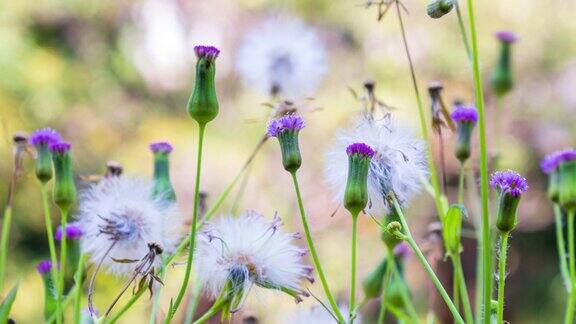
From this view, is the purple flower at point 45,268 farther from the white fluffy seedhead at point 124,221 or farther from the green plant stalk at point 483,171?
the green plant stalk at point 483,171

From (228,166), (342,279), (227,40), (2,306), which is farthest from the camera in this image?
(227,40)

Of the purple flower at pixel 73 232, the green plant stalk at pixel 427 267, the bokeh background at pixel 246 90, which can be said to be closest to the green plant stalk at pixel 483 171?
the green plant stalk at pixel 427 267

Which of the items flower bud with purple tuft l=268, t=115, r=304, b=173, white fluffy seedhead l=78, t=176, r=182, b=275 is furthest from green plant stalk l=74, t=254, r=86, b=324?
flower bud with purple tuft l=268, t=115, r=304, b=173

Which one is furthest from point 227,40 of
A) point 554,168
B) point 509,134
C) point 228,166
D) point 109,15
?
point 554,168

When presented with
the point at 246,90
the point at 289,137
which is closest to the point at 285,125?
the point at 289,137

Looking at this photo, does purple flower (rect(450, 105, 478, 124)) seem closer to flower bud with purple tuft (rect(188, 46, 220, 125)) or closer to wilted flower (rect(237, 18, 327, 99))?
flower bud with purple tuft (rect(188, 46, 220, 125))

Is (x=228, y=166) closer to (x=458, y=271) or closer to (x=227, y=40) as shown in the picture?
(x=227, y=40)

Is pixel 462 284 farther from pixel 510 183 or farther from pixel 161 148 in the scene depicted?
pixel 161 148
